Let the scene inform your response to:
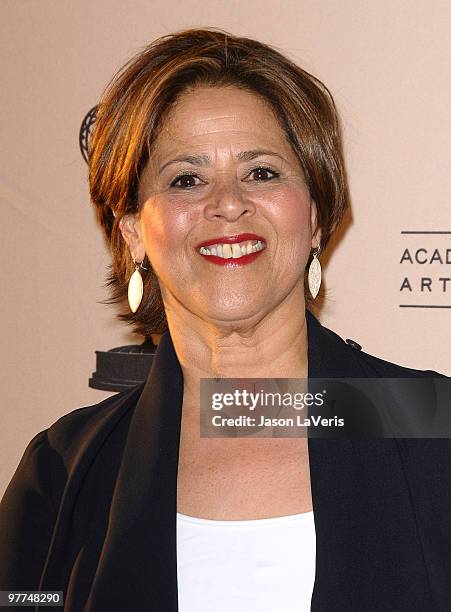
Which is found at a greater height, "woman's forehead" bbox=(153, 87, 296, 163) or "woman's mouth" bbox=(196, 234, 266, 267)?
"woman's forehead" bbox=(153, 87, 296, 163)

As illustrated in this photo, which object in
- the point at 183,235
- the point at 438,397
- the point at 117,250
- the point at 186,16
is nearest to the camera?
the point at 183,235

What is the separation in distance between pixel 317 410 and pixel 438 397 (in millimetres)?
246

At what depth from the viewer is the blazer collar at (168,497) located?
5.72ft

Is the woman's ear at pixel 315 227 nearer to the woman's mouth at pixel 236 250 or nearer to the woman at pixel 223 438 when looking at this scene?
the woman at pixel 223 438

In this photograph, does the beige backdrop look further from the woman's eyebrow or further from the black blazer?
the woman's eyebrow

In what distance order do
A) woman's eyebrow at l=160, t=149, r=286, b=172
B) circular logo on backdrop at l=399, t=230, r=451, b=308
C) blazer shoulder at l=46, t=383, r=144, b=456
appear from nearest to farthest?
woman's eyebrow at l=160, t=149, r=286, b=172 < blazer shoulder at l=46, t=383, r=144, b=456 < circular logo on backdrop at l=399, t=230, r=451, b=308

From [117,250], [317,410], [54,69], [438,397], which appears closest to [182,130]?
[117,250]

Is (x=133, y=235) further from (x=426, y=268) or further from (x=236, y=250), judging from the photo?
(x=426, y=268)

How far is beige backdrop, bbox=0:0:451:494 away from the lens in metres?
2.39

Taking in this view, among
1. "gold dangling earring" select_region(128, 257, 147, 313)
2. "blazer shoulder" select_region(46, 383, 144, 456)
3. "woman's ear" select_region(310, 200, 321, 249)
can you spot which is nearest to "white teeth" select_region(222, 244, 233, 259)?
"woman's ear" select_region(310, 200, 321, 249)

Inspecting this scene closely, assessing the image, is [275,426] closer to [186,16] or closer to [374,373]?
[374,373]

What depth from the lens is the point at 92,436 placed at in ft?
6.62

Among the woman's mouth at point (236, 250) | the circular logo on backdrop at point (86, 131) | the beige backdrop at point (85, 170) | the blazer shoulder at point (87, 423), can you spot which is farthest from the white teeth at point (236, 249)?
the circular logo on backdrop at point (86, 131)

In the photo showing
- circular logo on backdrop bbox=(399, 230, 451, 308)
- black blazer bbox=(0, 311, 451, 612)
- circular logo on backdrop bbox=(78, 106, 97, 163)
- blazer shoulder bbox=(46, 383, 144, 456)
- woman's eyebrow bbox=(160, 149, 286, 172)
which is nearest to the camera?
black blazer bbox=(0, 311, 451, 612)
